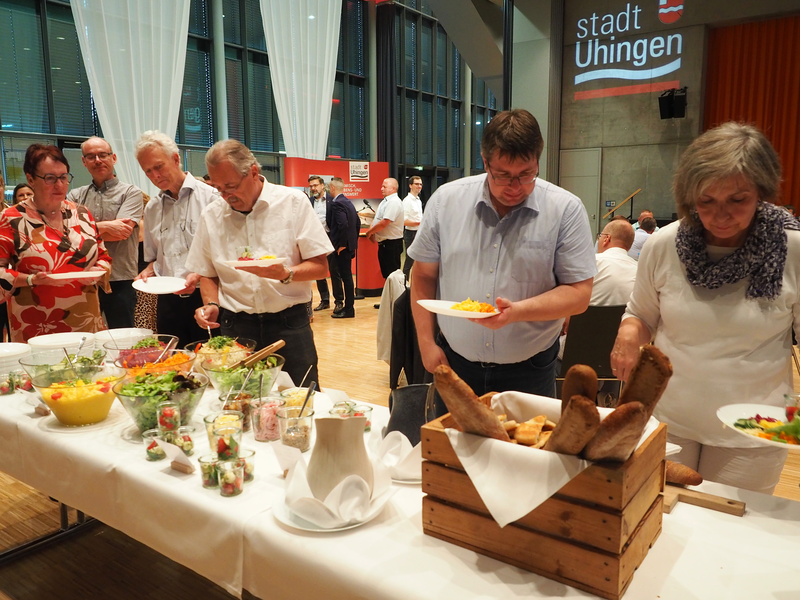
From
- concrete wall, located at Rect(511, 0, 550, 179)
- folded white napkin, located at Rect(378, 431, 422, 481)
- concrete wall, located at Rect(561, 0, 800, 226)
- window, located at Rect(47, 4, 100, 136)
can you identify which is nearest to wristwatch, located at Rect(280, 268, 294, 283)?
folded white napkin, located at Rect(378, 431, 422, 481)

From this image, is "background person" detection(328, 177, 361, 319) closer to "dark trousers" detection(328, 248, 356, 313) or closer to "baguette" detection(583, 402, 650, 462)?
"dark trousers" detection(328, 248, 356, 313)

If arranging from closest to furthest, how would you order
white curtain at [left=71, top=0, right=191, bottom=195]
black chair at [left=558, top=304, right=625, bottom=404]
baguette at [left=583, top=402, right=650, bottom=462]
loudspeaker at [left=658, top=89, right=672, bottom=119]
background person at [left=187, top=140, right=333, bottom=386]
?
baguette at [left=583, top=402, right=650, bottom=462] < background person at [left=187, top=140, right=333, bottom=386] < black chair at [left=558, top=304, right=625, bottom=404] < white curtain at [left=71, top=0, right=191, bottom=195] < loudspeaker at [left=658, top=89, right=672, bottom=119]

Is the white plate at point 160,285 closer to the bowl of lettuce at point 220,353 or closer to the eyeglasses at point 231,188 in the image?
the eyeglasses at point 231,188

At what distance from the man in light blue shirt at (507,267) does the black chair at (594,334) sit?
34.1 inches

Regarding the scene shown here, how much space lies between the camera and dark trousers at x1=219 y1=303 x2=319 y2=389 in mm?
2559

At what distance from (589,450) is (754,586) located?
361mm

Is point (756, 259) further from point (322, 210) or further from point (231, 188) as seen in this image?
point (322, 210)

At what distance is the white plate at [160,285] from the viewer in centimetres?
255

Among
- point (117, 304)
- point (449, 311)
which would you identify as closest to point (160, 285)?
point (117, 304)

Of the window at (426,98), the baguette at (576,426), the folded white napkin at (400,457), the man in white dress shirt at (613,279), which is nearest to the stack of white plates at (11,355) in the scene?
the folded white napkin at (400,457)

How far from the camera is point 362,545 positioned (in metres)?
1.11

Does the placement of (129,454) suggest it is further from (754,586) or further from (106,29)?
(106,29)

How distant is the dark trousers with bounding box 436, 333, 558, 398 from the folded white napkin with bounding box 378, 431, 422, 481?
2.09 ft

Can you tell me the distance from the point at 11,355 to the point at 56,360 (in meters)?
0.22
